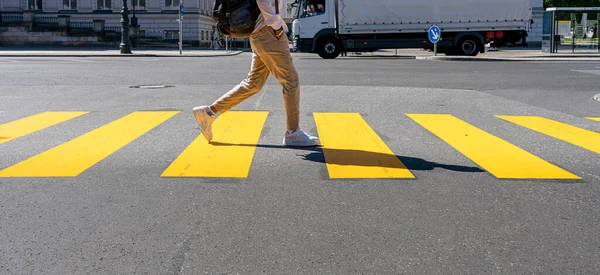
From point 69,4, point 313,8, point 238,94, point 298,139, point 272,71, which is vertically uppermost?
point 69,4

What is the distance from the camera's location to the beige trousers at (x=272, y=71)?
235 inches

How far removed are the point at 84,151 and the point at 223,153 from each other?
1.21 meters

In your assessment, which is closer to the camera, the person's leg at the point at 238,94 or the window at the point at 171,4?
the person's leg at the point at 238,94

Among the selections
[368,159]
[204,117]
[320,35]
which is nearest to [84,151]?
[204,117]

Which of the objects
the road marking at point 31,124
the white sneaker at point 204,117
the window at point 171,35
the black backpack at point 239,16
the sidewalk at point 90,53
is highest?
the window at point 171,35

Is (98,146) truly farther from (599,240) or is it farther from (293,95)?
(599,240)

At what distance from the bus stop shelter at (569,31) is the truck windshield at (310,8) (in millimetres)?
10936

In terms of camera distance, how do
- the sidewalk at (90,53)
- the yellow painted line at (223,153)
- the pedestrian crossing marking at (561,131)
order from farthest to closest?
the sidewalk at (90,53) < the pedestrian crossing marking at (561,131) < the yellow painted line at (223,153)

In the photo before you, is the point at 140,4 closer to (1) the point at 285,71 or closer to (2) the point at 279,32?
(1) the point at 285,71

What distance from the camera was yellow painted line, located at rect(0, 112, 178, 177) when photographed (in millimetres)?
5215

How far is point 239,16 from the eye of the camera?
5.72m

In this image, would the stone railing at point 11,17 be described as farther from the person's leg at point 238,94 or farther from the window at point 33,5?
the person's leg at point 238,94

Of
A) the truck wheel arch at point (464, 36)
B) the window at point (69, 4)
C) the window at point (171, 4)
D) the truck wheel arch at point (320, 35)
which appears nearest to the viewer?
the truck wheel arch at point (464, 36)

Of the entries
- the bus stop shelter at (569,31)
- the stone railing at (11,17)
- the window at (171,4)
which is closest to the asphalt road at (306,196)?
the bus stop shelter at (569,31)
